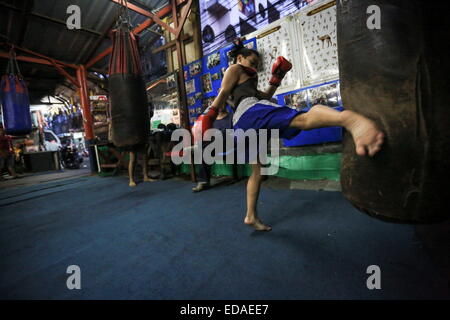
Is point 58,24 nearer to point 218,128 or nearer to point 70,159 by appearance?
point 218,128

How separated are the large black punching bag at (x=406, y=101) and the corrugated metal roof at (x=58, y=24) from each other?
16.6 feet

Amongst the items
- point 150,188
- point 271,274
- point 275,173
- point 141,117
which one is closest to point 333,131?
point 275,173

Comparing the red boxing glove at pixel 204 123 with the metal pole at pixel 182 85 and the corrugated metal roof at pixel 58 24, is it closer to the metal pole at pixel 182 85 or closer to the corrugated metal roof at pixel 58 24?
the metal pole at pixel 182 85

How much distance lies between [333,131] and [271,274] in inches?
75.8

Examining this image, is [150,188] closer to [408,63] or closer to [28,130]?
[28,130]

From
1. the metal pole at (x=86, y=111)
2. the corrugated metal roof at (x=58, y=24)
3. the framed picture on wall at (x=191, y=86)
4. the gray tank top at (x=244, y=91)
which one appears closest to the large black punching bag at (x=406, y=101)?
the gray tank top at (x=244, y=91)

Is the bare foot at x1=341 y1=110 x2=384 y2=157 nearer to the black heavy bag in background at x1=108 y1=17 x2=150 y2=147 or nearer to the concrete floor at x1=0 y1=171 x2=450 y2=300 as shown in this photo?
the concrete floor at x1=0 y1=171 x2=450 y2=300

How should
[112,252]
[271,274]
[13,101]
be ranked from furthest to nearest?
1. [13,101]
2. [112,252]
3. [271,274]

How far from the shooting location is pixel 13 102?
12.1 ft

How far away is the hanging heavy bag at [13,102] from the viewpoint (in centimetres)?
365

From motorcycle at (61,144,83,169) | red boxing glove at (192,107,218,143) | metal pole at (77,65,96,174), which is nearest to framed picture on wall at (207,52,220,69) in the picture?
red boxing glove at (192,107,218,143)

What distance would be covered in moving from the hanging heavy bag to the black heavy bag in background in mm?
2569

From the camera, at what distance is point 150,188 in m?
3.46

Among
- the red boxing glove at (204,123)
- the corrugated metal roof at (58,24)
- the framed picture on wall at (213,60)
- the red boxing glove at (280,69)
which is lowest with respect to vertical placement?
the red boxing glove at (204,123)
